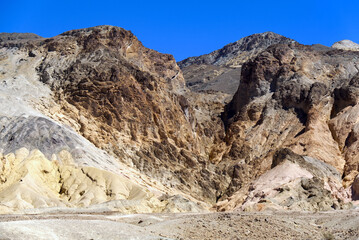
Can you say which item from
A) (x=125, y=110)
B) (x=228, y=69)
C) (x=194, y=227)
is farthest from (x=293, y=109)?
(x=228, y=69)

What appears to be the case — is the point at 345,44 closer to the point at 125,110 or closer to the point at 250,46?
the point at 250,46

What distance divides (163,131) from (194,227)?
166ft

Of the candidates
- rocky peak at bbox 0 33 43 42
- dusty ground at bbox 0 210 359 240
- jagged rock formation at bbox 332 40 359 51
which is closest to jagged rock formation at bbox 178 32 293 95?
jagged rock formation at bbox 332 40 359 51

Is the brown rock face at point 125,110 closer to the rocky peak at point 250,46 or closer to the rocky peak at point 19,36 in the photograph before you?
the rocky peak at point 19,36

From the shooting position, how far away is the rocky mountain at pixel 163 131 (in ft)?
192

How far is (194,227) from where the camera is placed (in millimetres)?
33438

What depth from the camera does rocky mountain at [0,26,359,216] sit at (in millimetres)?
58500

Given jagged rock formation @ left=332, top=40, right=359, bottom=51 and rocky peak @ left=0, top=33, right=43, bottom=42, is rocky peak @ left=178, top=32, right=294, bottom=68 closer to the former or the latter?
jagged rock formation @ left=332, top=40, right=359, bottom=51

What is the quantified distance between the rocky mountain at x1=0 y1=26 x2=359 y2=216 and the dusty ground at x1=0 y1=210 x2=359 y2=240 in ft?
47.2

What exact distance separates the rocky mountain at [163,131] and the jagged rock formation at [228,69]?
2059 centimetres

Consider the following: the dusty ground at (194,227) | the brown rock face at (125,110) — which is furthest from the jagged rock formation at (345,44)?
the dusty ground at (194,227)

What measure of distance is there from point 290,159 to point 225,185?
1217 cm

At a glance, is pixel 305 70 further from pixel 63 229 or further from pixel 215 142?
pixel 63 229

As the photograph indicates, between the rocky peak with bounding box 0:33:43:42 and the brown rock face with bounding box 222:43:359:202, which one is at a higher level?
the rocky peak with bounding box 0:33:43:42
